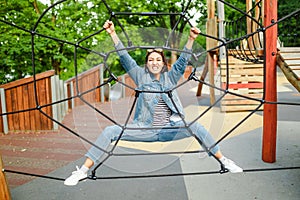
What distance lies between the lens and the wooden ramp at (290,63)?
1.82m

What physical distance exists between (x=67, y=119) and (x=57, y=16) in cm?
209

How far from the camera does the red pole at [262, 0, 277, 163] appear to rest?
2.16m

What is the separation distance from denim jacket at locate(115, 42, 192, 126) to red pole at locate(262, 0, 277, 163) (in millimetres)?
973

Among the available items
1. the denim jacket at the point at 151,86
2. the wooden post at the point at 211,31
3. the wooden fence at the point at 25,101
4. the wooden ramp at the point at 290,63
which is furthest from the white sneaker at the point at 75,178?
the wooden post at the point at 211,31

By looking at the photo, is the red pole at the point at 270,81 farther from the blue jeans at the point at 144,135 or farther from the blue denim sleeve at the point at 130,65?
the blue denim sleeve at the point at 130,65

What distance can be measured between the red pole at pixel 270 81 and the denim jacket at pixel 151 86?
973 millimetres

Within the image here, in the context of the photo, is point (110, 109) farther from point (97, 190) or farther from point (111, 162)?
point (97, 190)

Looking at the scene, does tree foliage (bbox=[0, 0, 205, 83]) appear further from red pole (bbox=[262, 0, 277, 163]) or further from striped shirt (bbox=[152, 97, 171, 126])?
striped shirt (bbox=[152, 97, 171, 126])

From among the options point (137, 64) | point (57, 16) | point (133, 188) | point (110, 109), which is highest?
point (57, 16)

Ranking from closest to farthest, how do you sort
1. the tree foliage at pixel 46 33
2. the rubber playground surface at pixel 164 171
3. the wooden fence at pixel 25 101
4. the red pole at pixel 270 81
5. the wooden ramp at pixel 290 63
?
1. the rubber playground surface at pixel 164 171
2. the wooden ramp at pixel 290 63
3. the red pole at pixel 270 81
4. the wooden fence at pixel 25 101
5. the tree foliage at pixel 46 33

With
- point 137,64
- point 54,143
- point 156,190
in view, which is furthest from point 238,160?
point 54,143

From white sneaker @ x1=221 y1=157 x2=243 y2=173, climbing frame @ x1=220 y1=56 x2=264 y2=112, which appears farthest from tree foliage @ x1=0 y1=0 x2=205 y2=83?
white sneaker @ x1=221 y1=157 x2=243 y2=173

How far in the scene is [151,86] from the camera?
1451mm

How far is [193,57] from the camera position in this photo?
57.6 inches
